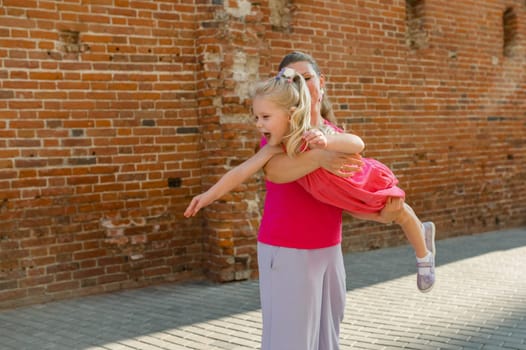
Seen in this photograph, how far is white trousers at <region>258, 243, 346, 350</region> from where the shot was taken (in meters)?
2.53

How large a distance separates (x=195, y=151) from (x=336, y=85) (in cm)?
218

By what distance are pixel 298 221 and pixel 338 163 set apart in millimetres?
291

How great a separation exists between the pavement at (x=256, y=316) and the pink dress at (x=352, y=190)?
1.87m

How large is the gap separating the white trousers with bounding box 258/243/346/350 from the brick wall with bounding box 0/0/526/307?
357cm

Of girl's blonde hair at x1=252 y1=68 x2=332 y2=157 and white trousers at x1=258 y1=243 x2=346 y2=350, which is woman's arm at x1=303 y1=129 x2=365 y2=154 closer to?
girl's blonde hair at x1=252 y1=68 x2=332 y2=157

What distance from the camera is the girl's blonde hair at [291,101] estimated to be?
2.48 metres

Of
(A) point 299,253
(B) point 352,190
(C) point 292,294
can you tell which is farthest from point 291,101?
(C) point 292,294

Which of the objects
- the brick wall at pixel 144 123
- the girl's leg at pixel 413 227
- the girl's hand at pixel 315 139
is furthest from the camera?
the brick wall at pixel 144 123

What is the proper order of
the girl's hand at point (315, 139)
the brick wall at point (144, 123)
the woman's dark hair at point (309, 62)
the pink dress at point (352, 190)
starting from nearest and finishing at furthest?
the girl's hand at point (315, 139), the pink dress at point (352, 190), the woman's dark hair at point (309, 62), the brick wall at point (144, 123)

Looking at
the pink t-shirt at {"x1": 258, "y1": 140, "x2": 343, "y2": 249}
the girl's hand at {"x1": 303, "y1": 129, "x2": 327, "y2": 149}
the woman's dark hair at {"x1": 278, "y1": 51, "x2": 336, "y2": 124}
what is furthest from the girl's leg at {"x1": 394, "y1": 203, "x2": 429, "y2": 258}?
the woman's dark hair at {"x1": 278, "y1": 51, "x2": 336, "y2": 124}

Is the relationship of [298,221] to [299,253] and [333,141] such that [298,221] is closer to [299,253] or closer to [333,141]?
[299,253]

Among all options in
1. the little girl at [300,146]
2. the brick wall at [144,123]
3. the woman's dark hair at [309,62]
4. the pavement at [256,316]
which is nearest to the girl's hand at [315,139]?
the little girl at [300,146]

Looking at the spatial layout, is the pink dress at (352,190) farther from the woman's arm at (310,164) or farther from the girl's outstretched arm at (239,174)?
the girl's outstretched arm at (239,174)

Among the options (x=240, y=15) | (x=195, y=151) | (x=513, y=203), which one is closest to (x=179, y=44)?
(x=240, y=15)
